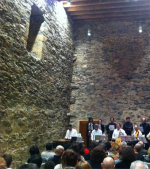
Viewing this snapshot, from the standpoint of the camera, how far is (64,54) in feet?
26.2

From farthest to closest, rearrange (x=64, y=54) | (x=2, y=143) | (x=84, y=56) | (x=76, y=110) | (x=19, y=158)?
1. (x=84, y=56)
2. (x=76, y=110)
3. (x=64, y=54)
4. (x=19, y=158)
5. (x=2, y=143)

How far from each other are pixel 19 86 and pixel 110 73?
4.92 metres

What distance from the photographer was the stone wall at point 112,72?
828 centimetres

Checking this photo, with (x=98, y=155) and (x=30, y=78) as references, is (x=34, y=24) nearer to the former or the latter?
(x=30, y=78)

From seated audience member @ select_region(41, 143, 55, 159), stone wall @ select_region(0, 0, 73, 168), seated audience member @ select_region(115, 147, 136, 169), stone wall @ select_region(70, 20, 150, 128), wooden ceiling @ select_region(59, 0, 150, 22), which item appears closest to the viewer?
seated audience member @ select_region(115, 147, 136, 169)

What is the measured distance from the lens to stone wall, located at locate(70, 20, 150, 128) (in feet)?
27.2

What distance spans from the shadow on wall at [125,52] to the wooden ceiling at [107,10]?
90 cm

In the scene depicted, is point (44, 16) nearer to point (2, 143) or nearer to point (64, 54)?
point (64, 54)

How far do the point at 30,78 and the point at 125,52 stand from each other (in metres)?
5.12

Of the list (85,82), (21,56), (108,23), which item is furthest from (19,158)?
(108,23)

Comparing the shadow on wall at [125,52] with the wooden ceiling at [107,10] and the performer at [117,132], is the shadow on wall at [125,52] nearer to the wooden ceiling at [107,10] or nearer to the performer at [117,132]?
the wooden ceiling at [107,10]

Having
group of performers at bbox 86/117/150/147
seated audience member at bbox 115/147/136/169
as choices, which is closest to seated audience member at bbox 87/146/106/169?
seated audience member at bbox 115/147/136/169

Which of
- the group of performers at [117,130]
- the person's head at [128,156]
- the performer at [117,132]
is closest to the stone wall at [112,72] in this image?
the group of performers at [117,130]

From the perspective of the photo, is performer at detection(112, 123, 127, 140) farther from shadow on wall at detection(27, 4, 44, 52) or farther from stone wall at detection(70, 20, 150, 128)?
shadow on wall at detection(27, 4, 44, 52)
